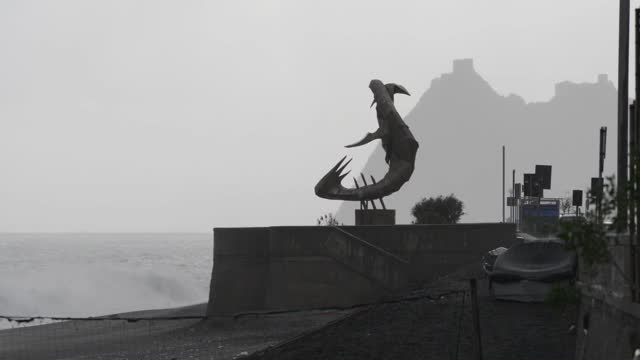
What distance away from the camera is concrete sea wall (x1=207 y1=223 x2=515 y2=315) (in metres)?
35.3

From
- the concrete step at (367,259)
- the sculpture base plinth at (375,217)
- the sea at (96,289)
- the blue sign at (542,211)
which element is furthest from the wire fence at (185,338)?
the sea at (96,289)

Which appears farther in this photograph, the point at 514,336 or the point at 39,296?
the point at 39,296

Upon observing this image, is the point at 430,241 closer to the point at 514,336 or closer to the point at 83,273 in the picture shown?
the point at 514,336

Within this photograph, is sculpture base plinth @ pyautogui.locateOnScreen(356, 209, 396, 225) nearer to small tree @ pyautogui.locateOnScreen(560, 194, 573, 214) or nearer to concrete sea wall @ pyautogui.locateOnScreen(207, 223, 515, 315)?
concrete sea wall @ pyautogui.locateOnScreen(207, 223, 515, 315)

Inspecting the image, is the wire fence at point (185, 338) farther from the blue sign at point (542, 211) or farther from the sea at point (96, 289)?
the sea at point (96, 289)

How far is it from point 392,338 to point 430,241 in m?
15.1

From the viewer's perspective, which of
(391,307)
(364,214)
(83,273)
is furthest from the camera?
(83,273)

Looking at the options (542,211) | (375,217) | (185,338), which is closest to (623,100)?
(185,338)

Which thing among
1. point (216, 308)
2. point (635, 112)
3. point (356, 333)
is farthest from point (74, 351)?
point (635, 112)

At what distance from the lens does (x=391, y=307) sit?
85.7 ft

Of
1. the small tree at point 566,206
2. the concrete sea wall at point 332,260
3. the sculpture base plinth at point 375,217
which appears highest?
the small tree at point 566,206

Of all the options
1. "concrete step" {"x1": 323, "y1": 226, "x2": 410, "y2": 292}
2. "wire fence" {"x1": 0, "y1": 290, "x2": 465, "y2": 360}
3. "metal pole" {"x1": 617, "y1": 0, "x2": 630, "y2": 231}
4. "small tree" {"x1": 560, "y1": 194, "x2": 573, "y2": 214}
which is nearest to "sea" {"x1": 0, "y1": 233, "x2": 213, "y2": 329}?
"small tree" {"x1": 560, "y1": 194, "x2": 573, "y2": 214}

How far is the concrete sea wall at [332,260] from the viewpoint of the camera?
3531 cm

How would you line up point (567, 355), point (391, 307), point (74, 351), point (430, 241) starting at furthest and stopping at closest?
1. point (430, 241)
2. point (74, 351)
3. point (391, 307)
4. point (567, 355)
